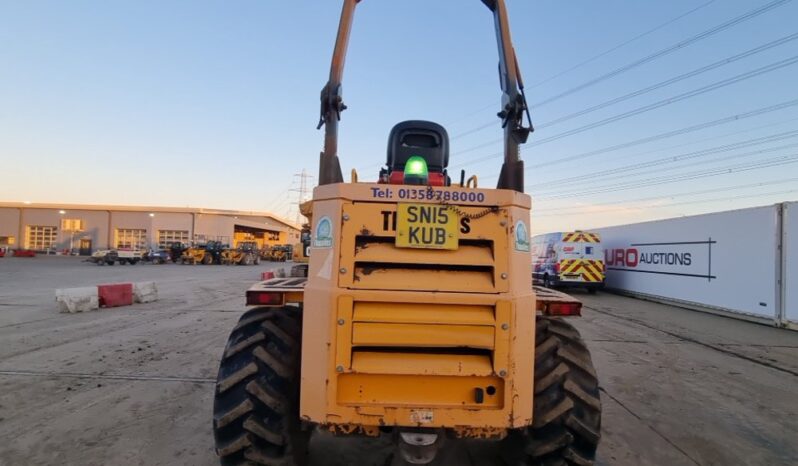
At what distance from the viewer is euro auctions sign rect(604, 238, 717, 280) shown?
1462cm

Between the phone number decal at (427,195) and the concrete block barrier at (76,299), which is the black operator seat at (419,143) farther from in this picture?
the concrete block barrier at (76,299)

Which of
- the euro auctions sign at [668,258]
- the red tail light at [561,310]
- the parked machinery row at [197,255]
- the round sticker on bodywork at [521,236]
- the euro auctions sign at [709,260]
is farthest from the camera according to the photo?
the parked machinery row at [197,255]

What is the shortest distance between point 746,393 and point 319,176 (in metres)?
6.19

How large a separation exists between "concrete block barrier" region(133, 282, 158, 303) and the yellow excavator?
11875 mm

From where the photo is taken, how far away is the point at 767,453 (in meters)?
4.05

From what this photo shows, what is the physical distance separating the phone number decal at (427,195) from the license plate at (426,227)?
0.05 meters

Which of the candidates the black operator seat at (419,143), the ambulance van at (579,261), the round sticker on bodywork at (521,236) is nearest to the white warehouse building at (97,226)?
the ambulance van at (579,261)

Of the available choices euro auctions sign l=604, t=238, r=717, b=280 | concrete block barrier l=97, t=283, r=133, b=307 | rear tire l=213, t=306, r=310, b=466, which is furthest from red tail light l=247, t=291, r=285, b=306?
euro auctions sign l=604, t=238, r=717, b=280

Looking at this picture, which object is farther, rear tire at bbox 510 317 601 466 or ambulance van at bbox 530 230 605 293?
ambulance van at bbox 530 230 605 293

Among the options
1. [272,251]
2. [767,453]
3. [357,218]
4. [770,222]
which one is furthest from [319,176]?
[272,251]

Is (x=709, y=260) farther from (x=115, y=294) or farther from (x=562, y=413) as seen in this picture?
(x=115, y=294)

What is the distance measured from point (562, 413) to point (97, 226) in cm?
6534

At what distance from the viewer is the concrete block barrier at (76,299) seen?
36.0 ft

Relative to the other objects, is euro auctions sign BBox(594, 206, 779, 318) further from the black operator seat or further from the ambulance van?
the black operator seat
